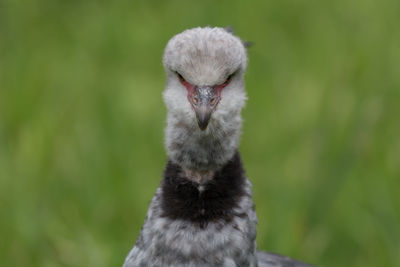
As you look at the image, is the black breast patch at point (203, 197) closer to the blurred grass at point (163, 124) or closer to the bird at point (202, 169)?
the bird at point (202, 169)

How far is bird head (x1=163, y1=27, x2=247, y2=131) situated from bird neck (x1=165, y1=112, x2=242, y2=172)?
0.01 metres

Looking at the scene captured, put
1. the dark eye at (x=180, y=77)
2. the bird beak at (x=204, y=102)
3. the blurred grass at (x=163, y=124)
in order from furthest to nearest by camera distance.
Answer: the blurred grass at (x=163, y=124) → the dark eye at (x=180, y=77) → the bird beak at (x=204, y=102)

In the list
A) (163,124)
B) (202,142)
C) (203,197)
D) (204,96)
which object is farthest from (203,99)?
(163,124)

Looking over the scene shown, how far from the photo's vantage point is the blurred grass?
370cm

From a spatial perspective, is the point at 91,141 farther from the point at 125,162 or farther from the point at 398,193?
the point at 398,193

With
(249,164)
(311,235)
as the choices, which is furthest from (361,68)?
(311,235)

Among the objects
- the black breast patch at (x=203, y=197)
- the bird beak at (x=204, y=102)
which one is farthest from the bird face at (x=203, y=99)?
the black breast patch at (x=203, y=197)

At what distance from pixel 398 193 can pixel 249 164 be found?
2.64 feet

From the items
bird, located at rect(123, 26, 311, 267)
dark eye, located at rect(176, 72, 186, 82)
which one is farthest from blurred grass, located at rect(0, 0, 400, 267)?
dark eye, located at rect(176, 72, 186, 82)

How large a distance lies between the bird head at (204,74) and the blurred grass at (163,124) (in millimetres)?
1281

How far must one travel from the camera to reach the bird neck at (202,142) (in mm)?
2326

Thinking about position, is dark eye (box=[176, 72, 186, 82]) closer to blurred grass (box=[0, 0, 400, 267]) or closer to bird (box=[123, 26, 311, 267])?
bird (box=[123, 26, 311, 267])

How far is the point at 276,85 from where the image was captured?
16.0ft

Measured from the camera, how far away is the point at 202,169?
2.38m
